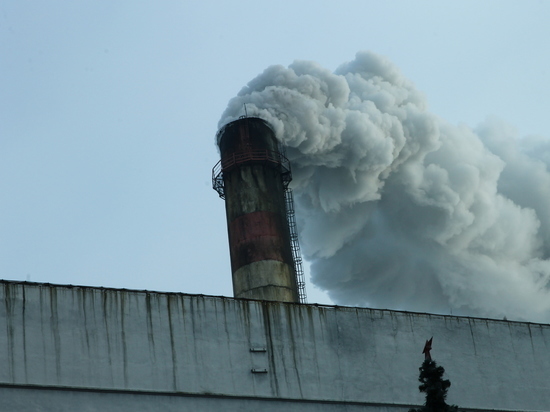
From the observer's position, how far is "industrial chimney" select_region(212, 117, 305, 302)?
29.0 metres

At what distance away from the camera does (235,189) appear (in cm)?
3039

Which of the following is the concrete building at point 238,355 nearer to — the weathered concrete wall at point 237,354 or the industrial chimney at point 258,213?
the weathered concrete wall at point 237,354

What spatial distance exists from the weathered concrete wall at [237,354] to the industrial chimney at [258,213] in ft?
19.0

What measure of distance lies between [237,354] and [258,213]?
8.57m

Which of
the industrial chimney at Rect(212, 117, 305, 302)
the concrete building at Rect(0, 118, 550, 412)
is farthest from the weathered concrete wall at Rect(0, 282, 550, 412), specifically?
the industrial chimney at Rect(212, 117, 305, 302)

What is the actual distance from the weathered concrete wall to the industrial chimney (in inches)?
229

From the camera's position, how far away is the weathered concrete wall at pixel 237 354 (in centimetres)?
1981

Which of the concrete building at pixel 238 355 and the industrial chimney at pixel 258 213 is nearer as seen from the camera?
the concrete building at pixel 238 355

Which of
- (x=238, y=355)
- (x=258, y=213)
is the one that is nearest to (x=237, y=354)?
(x=238, y=355)

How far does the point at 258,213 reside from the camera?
29609 millimetres

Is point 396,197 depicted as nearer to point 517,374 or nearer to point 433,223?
point 433,223

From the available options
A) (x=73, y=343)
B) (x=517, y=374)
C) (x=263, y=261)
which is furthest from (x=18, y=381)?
(x=517, y=374)

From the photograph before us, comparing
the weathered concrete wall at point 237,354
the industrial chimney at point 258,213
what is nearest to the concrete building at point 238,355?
the weathered concrete wall at point 237,354

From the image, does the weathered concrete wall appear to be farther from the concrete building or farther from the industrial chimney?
the industrial chimney
